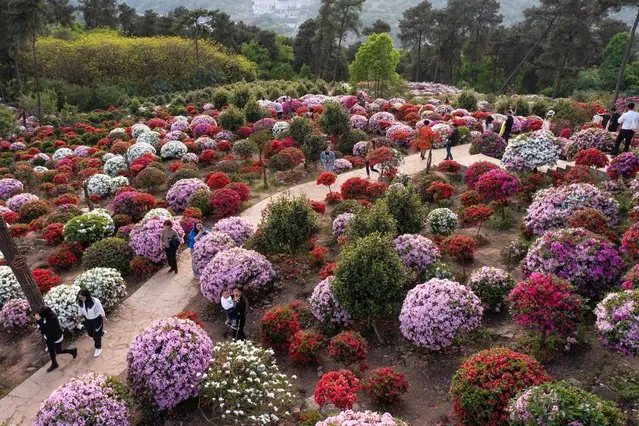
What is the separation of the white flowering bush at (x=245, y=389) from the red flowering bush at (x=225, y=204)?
9445 mm

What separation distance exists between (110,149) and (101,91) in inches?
808

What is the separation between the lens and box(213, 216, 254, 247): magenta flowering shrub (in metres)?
15.1

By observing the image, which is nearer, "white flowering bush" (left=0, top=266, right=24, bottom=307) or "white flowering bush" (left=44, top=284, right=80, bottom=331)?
"white flowering bush" (left=44, top=284, right=80, bottom=331)

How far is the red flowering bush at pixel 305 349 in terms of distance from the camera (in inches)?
410

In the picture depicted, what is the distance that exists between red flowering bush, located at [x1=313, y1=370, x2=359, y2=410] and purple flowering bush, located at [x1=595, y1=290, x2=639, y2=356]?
4.75 meters

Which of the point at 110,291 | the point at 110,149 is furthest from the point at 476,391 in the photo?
the point at 110,149

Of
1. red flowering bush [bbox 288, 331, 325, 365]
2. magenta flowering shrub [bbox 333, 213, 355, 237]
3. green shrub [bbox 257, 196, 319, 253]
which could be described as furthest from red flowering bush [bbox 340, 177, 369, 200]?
red flowering bush [bbox 288, 331, 325, 365]

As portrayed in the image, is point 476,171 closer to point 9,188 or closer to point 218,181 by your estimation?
point 218,181

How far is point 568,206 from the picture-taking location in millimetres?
12758

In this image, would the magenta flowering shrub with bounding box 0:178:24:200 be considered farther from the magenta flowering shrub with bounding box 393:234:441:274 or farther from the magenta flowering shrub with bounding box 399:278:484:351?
the magenta flowering shrub with bounding box 399:278:484:351

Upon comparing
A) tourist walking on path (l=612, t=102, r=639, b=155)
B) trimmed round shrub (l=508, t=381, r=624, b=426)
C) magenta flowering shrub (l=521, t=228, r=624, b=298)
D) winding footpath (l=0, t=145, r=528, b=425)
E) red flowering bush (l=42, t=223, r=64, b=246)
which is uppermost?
tourist walking on path (l=612, t=102, r=639, b=155)

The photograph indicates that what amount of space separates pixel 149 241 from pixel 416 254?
8.66m

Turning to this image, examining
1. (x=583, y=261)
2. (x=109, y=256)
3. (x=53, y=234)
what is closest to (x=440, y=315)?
(x=583, y=261)

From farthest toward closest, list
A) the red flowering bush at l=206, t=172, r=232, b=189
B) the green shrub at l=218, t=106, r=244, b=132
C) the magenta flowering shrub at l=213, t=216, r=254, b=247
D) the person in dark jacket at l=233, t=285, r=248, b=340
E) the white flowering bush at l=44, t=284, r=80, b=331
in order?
the green shrub at l=218, t=106, r=244, b=132
the red flowering bush at l=206, t=172, r=232, b=189
the magenta flowering shrub at l=213, t=216, r=254, b=247
the white flowering bush at l=44, t=284, r=80, b=331
the person in dark jacket at l=233, t=285, r=248, b=340
